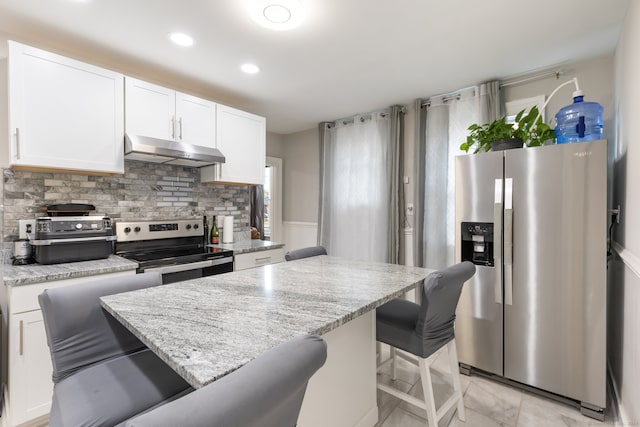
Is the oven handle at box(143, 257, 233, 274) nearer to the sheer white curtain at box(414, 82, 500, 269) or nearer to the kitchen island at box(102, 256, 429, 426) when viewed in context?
the kitchen island at box(102, 256, 429, 426)

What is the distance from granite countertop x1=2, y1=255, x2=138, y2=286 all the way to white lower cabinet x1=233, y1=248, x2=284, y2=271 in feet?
2.96

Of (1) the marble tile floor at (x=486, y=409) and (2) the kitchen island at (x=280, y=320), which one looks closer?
(2) the kitchen island at (x=280, y=320)

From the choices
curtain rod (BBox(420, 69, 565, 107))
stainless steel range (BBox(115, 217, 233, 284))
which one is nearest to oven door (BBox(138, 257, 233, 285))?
stainless steel range (BBox(115, 217, 233, 284))

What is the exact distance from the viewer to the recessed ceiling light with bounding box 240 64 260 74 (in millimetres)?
2642

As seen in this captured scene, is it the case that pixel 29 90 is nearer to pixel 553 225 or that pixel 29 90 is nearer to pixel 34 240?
pixel 34 240

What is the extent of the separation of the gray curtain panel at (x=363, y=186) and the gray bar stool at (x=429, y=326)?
186cm

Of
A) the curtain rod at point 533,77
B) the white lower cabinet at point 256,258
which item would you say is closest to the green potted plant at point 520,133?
the curtain rod at point 533,77

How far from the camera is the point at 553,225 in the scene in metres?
1.98

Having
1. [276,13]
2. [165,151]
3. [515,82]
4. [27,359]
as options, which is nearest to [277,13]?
[276,13]

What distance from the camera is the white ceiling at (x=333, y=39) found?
6.20 feet

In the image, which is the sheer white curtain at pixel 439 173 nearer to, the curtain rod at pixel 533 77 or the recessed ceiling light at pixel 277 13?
the curtain rod at pixel 533 77

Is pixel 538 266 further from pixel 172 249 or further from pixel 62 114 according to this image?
pixel 62 114

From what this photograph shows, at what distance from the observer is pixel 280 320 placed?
103 centimetres

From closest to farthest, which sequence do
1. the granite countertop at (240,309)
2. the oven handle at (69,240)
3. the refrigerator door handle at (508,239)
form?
1. the granite countertop at (240,309)
2. the oven handle at (69,240)
3. the refrigerator door handle at (508,239)
